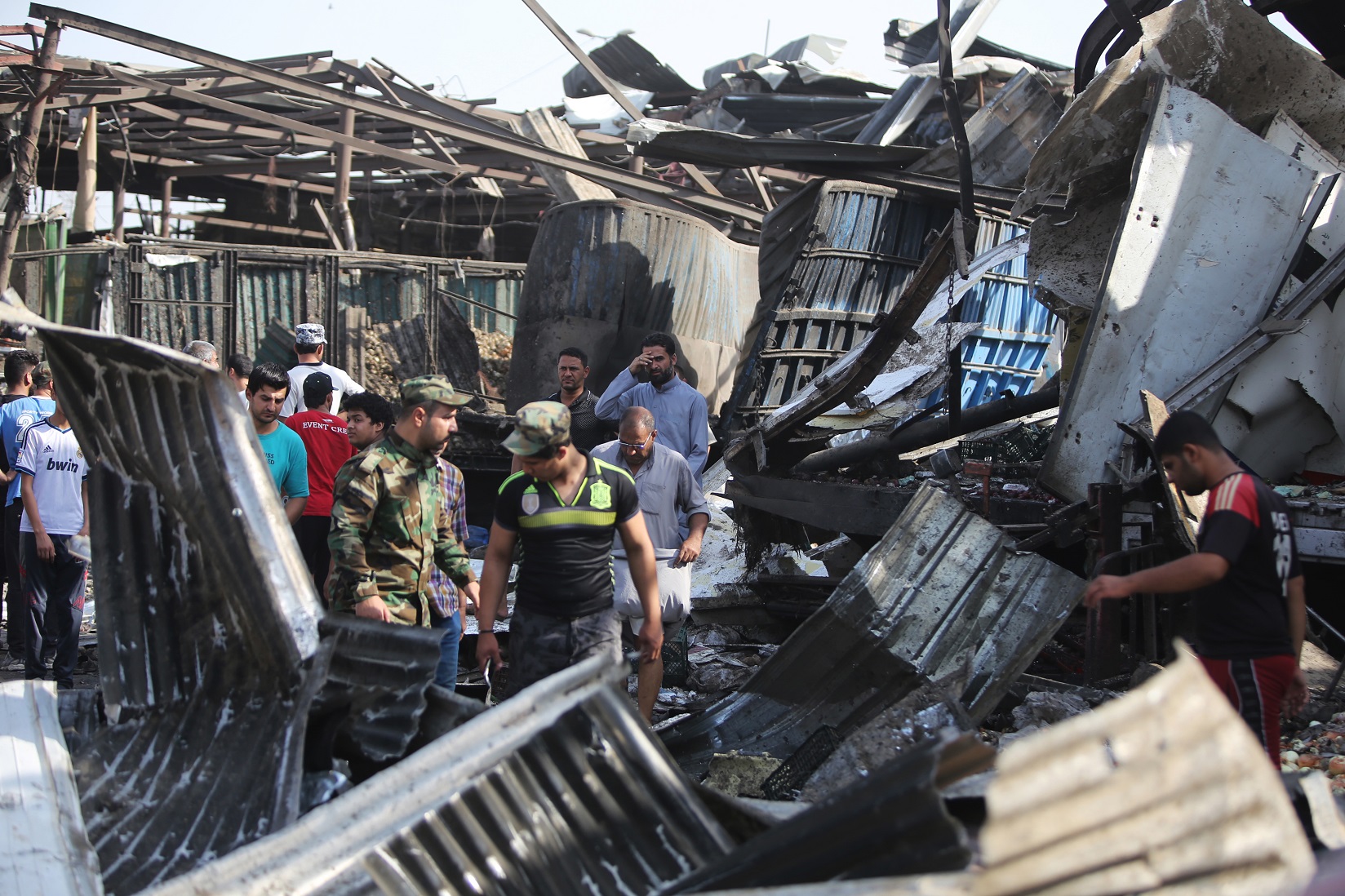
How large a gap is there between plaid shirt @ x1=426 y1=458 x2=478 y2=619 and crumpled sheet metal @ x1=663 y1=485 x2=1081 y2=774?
1173 mm

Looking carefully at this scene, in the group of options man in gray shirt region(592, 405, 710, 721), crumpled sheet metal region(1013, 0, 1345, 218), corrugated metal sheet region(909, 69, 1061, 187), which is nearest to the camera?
man in gray shirt region(592, 405, 710, 721)

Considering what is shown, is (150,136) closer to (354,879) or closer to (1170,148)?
(1170,148)

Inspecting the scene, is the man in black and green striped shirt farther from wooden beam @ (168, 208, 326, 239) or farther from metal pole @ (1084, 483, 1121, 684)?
wooden beam @ (168, 208, 326, 239)

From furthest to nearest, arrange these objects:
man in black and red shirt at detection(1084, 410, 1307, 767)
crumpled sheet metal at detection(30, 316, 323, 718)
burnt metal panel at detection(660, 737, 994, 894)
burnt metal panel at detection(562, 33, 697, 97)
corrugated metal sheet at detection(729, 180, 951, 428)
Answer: burnt metal panel at detection(562, 33, 697, 97)
corrugated metal sheet at detection(729, 180, 951, 428)
crumpled sheet metal at detection(30, 316, 323, 718)
man in black and red shirt at detection(1084, 410, 1307, 767)
burnt metal panel at detection(660, 737, 994, 894)

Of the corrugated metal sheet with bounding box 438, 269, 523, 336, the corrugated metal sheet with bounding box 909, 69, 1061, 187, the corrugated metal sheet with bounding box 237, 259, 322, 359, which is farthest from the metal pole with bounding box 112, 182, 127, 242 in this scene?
the corrugated metal sheet with bounding box 909, 69, 1061, 187

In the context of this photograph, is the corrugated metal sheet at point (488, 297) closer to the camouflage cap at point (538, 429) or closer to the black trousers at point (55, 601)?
the black trousers at point (55, 601)

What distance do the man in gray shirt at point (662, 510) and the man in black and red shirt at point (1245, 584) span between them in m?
2.30

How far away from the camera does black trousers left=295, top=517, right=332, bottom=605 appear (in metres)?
5.29

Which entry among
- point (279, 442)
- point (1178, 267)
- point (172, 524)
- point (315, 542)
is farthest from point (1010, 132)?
point (172, 524)

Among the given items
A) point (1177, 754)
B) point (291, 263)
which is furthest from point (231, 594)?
point (291, 263)

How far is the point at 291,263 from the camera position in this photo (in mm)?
12953

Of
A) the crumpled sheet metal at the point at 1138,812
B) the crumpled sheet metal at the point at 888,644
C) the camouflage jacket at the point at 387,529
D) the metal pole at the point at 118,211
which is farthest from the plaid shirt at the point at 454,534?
the metal pole at the point at 118,211

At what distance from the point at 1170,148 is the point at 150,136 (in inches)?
525

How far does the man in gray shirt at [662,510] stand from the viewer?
198 inches
